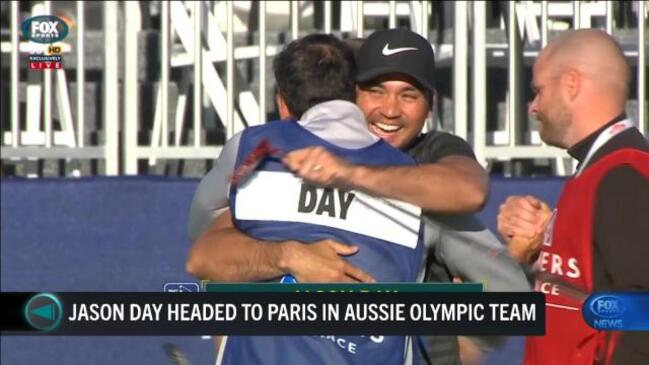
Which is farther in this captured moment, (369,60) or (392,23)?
(392,23)

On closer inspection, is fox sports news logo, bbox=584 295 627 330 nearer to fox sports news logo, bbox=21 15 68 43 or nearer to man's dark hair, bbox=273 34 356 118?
man's dark hair, bbox=273 34 356 118

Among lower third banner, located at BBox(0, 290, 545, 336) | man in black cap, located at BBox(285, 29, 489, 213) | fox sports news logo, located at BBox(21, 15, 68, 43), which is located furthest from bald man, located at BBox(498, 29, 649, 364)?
fox sports news logo, located at BBox(21, 15, 68, 43)

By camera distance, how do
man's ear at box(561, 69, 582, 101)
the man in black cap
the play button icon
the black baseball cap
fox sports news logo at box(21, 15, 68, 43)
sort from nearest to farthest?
the man in black cap, man's ear at box(561, 69, 582, 101), the black baseball cap, the play button icon, fox sports news logo at box(21, 15, 68, 43)

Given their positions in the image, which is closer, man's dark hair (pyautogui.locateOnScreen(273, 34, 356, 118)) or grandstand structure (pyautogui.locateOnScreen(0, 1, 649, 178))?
man's dark hair (pyautogui.locateOnScreen(273, 34, 356, 118))

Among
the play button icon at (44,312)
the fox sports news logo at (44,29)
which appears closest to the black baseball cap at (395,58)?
the play button icon at (44,312)

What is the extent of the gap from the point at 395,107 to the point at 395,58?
14cm

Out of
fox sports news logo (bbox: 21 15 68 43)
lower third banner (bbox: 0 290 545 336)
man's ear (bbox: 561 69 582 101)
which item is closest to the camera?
lower third banner (bbox: 0 290 545 336)

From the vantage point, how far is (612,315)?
13.3 ft

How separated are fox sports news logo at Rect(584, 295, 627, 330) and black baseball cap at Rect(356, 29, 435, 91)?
2.56 ft

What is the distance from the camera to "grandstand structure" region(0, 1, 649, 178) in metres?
7.15

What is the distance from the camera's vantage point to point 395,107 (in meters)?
4.52

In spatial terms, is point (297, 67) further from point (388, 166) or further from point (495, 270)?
point (495, 270)

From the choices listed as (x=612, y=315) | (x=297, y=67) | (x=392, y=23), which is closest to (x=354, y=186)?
(x=297, y=67)

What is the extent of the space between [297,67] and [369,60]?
311mm
